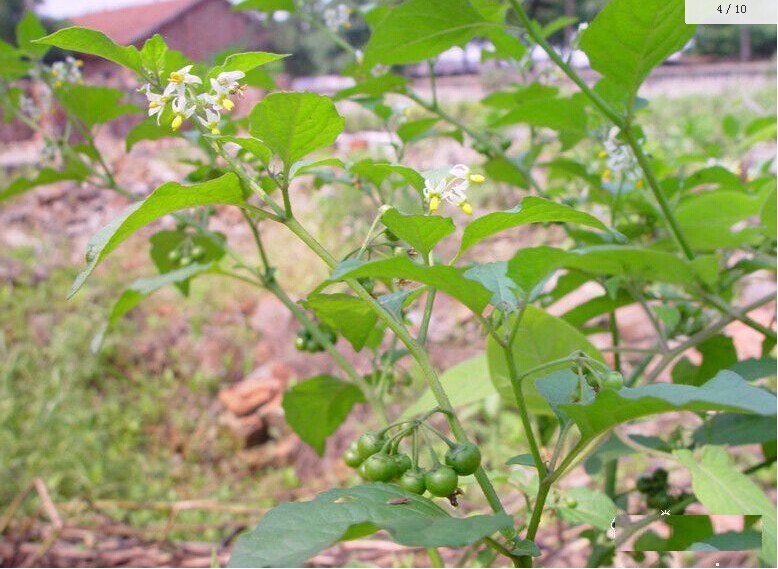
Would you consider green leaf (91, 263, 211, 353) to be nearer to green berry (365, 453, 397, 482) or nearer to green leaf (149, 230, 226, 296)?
green leaf (149, 230, 226, 296)

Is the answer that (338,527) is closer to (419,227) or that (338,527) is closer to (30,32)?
(419,227)

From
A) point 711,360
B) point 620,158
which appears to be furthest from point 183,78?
point 711,360

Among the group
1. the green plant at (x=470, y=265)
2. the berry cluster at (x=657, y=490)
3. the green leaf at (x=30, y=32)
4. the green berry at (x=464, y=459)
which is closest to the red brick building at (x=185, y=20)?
the green leaf at (x=30, y=32)

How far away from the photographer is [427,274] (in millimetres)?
454

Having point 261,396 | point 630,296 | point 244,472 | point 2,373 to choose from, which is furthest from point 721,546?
point 2,373

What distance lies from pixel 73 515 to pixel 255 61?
1572 mm

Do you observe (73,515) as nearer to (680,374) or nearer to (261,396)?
(261,396)

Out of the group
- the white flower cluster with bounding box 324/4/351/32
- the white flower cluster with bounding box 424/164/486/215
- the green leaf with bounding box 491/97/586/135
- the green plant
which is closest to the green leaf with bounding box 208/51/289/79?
the green plant

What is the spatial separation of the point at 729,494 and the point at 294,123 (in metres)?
0.55

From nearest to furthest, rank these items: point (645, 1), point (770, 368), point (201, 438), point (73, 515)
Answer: point (645, 1) < point (770, 368) < point (73, 515) < point (201, 438)

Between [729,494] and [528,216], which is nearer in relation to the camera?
[528,216]

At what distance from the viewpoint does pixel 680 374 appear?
1077 mm

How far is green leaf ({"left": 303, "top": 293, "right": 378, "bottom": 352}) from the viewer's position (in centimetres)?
59

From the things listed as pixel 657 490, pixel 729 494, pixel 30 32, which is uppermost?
pixel 30 32
